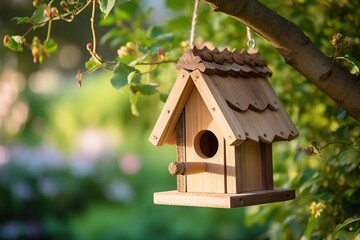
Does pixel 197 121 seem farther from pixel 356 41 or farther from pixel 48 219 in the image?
pixel 48 219

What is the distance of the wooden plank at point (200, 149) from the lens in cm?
192

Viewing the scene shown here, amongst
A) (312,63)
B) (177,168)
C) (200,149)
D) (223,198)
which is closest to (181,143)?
(200,149)

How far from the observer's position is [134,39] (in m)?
2.62

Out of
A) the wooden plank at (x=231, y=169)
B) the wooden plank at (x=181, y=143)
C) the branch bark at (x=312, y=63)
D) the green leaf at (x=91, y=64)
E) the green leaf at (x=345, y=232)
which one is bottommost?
the green leaf at (x=345, y=232)

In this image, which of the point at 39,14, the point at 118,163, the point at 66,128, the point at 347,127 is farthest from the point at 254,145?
the point at 66,128

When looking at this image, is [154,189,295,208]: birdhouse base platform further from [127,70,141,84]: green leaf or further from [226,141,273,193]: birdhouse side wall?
[127,70,141,84]: green leaf

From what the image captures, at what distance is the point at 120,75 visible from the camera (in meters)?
1.98

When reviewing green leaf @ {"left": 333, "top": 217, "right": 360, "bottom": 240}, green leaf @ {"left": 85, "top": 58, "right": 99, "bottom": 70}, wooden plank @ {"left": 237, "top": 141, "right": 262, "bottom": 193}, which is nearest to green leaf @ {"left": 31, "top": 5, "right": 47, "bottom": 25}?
green leaf @ {"left": 85, "top": 58, "right": 99, "bottom": 70}

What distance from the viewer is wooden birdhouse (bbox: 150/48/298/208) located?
→ 72.7 inches

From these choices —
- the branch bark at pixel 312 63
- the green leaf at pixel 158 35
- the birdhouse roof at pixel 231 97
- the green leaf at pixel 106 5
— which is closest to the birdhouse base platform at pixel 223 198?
the birdhouse roof at pixel 231 97

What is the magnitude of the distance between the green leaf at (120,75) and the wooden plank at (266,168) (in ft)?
1.38

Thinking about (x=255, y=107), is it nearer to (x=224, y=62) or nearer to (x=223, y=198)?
(x=224, y=62)

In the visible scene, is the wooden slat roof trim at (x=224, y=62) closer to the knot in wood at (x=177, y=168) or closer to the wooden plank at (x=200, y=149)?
the wooden plank at (x=200, y=149)

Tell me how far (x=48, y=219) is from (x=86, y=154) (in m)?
0.62
